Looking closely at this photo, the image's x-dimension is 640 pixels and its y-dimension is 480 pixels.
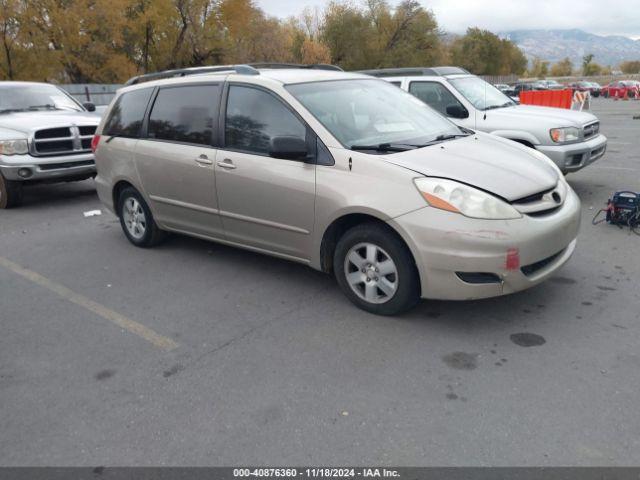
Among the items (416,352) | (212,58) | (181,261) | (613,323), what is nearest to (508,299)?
(613,323)

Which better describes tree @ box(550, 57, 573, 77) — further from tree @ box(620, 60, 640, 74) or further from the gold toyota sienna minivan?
the gold toyota sienna minivan

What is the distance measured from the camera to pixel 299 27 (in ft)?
246

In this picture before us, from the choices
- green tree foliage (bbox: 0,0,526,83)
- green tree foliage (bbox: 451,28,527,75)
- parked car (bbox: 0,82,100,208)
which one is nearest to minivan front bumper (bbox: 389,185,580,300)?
parked car (bbox: 0,82,100,208)

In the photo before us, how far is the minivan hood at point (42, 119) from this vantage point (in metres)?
8.36

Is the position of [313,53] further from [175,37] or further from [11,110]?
[11,110]

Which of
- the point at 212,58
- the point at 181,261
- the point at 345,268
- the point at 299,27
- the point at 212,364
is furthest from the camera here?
the point at 299,27

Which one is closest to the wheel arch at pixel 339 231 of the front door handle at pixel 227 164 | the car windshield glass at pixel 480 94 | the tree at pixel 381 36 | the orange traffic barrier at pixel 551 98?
the front door handle at pixel 227 164

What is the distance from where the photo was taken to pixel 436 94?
828 centimetres

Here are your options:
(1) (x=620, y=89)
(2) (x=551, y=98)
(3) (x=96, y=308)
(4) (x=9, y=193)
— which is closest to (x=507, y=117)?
(3) (x=96, y=308)

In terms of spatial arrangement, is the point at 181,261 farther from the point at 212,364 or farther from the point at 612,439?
the point at 612,439

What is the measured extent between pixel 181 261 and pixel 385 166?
261 cm

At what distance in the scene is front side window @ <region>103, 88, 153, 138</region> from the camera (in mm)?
5738

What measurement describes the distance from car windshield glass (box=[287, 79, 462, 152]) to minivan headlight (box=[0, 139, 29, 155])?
550cm

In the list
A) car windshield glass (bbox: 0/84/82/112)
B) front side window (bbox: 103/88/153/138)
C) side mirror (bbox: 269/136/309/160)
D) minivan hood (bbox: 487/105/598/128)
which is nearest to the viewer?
side mirror (bbox: 269/136/309/160)
